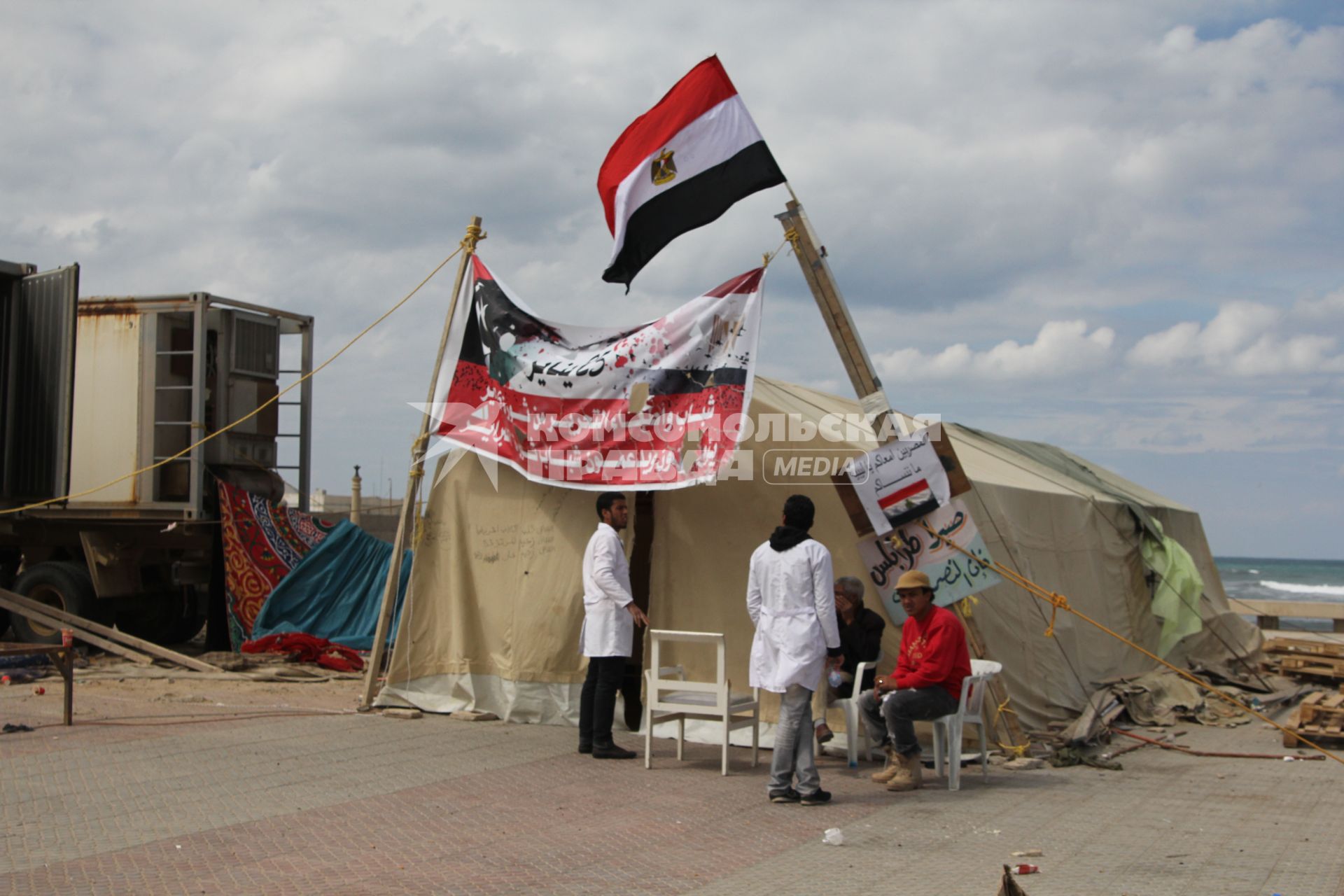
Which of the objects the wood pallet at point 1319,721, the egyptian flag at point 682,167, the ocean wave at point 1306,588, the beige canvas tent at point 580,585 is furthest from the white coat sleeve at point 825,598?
the ocean wave at point 1306,588

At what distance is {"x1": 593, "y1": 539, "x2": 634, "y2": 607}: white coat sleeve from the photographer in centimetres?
752

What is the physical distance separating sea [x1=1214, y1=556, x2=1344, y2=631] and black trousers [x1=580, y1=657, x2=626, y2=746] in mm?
27915

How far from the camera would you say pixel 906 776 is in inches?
263

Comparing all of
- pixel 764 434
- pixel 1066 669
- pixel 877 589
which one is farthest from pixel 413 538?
pixel 1066 669

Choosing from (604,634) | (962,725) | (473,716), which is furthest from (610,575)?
(962,725)

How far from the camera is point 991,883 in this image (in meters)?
4.75

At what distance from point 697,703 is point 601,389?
91.1 inches

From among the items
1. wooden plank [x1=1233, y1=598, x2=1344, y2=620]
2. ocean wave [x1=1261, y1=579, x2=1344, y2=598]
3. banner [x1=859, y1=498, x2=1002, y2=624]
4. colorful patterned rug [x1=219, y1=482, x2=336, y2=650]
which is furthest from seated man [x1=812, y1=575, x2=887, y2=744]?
ocean wave [x1=1261, y1=579, x2=1344, y2=598]

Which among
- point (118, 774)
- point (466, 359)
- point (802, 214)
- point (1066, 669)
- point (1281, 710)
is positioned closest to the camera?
point (118, 774)

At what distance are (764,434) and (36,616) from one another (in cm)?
731

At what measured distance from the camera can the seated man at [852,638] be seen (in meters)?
7.48

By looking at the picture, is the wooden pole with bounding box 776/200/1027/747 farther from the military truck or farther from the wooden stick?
the military truck

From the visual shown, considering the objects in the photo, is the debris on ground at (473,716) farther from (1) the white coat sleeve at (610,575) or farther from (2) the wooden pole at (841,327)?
(2) the wooden pole at (841,327)

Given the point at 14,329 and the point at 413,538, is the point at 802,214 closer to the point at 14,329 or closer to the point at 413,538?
the point at 413,538
